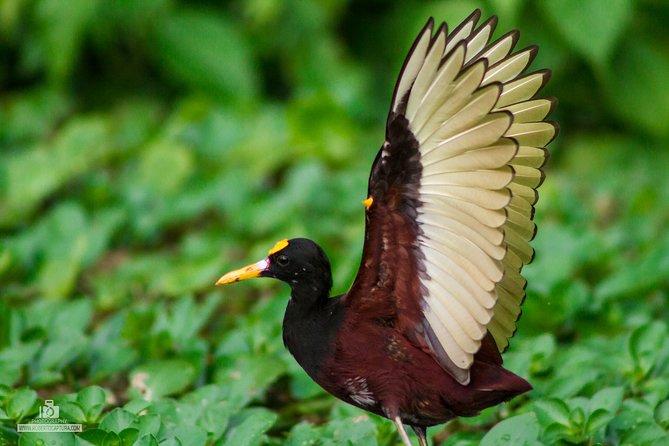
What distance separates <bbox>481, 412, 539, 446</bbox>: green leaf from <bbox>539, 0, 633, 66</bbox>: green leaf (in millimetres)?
3092

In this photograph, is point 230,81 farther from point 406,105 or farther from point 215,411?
point 406,105

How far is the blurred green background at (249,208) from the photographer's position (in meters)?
3.01

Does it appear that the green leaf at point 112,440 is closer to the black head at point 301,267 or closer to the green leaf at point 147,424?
the green leaf at point 147,424

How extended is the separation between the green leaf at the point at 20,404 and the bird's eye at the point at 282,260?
0.75 m

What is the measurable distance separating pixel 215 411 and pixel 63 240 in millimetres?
1919

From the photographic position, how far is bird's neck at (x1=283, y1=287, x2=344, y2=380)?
2602 mm

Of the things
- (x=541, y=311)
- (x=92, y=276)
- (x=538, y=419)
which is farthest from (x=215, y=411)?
(x=92, y=276)

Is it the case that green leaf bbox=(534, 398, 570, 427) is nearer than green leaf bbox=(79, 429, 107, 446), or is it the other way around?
green leaf bbox=(79, 429, 107, 446)

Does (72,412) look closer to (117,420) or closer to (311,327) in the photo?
(117,420)

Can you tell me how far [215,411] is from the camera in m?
2.85

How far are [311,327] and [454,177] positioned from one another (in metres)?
0.57

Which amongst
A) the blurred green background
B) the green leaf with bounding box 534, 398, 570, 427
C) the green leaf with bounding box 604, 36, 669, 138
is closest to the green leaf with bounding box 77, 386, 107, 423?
the blurred green background

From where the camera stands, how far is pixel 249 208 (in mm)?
4711

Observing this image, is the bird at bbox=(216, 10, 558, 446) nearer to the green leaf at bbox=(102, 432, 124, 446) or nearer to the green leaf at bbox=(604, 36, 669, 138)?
the green leaf at bbox=(102, 432, 124, 446)
